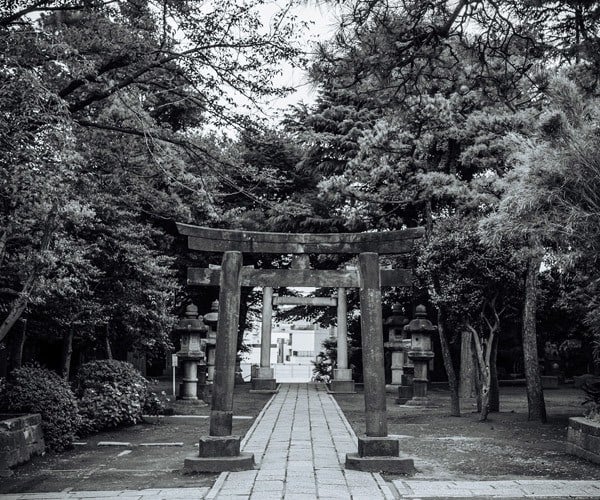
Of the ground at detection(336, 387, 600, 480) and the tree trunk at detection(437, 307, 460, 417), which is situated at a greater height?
the tree trunk at detection(437, 307, 460, 417)

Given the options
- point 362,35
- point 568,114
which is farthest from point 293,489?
point 568,114

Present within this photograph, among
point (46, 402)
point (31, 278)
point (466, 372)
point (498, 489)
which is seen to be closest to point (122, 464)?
point (46, 402)

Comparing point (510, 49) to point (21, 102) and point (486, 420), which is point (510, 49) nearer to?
point (21, 102)

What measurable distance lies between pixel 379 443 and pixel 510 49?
4932 millimetres

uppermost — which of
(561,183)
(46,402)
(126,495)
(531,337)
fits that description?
(561,183)

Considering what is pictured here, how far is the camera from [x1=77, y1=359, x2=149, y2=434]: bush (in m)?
12.2

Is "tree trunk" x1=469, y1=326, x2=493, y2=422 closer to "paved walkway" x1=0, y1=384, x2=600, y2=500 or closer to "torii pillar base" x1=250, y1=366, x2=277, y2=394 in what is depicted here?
"paved walkway" x1=0, y1=384, x2=600, y2=500

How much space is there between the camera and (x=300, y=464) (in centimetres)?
827

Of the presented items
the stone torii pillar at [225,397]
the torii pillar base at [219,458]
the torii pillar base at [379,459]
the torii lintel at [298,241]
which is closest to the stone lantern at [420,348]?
the torii lintel at [298,241]

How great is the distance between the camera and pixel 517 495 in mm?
6977

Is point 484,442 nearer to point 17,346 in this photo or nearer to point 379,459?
point 379,459

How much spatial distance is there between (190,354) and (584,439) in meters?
11.5

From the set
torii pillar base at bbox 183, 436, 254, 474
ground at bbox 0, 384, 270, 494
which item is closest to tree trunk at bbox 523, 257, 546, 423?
ground at bbox 0, 384, 270, 494

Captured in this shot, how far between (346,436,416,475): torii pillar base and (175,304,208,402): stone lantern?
34.3 feet
